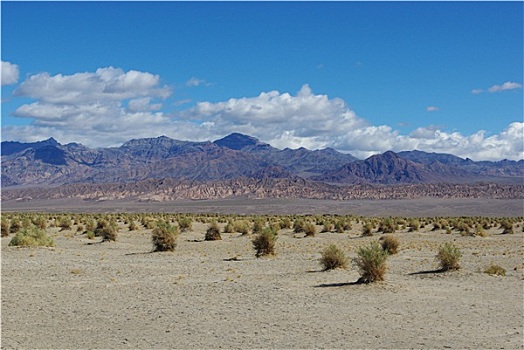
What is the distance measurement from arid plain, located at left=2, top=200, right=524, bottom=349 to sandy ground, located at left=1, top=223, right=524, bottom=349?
36mm

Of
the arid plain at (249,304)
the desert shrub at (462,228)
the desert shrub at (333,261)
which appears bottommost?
the arid plain at (249,304)

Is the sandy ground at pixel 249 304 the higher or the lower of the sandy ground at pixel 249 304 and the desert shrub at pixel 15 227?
the lower

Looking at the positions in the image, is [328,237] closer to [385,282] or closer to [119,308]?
[385,282]

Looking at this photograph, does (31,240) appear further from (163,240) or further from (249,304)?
(249,304)

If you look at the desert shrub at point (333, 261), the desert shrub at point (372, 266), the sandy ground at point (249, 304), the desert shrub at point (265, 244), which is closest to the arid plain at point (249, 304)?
the sandy ground at point (249, 304)

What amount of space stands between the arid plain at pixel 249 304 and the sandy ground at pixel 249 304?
36 mm

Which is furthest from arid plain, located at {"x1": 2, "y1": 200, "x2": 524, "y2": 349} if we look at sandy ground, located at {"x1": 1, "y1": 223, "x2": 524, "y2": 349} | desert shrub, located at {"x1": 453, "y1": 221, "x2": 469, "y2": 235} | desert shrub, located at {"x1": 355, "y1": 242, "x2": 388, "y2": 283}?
desert shrub, located at {"x1": 453, "y1": 221, "x2": 469, "y2": 235}

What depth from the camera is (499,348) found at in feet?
42.8

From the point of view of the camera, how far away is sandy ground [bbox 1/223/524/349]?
1386cm

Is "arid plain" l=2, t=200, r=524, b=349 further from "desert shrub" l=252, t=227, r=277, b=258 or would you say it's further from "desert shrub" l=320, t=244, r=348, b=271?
"desert shrub" l=252, t=227, r=277, b=258

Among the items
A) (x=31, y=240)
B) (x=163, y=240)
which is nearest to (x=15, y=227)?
(x=31, y=240)

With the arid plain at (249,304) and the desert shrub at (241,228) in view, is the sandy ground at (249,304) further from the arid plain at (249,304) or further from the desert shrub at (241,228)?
the desert shrub at (241,228)

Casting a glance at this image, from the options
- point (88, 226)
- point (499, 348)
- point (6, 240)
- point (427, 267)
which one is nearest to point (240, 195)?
point (88, 226)

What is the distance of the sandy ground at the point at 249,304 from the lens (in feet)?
45.5
